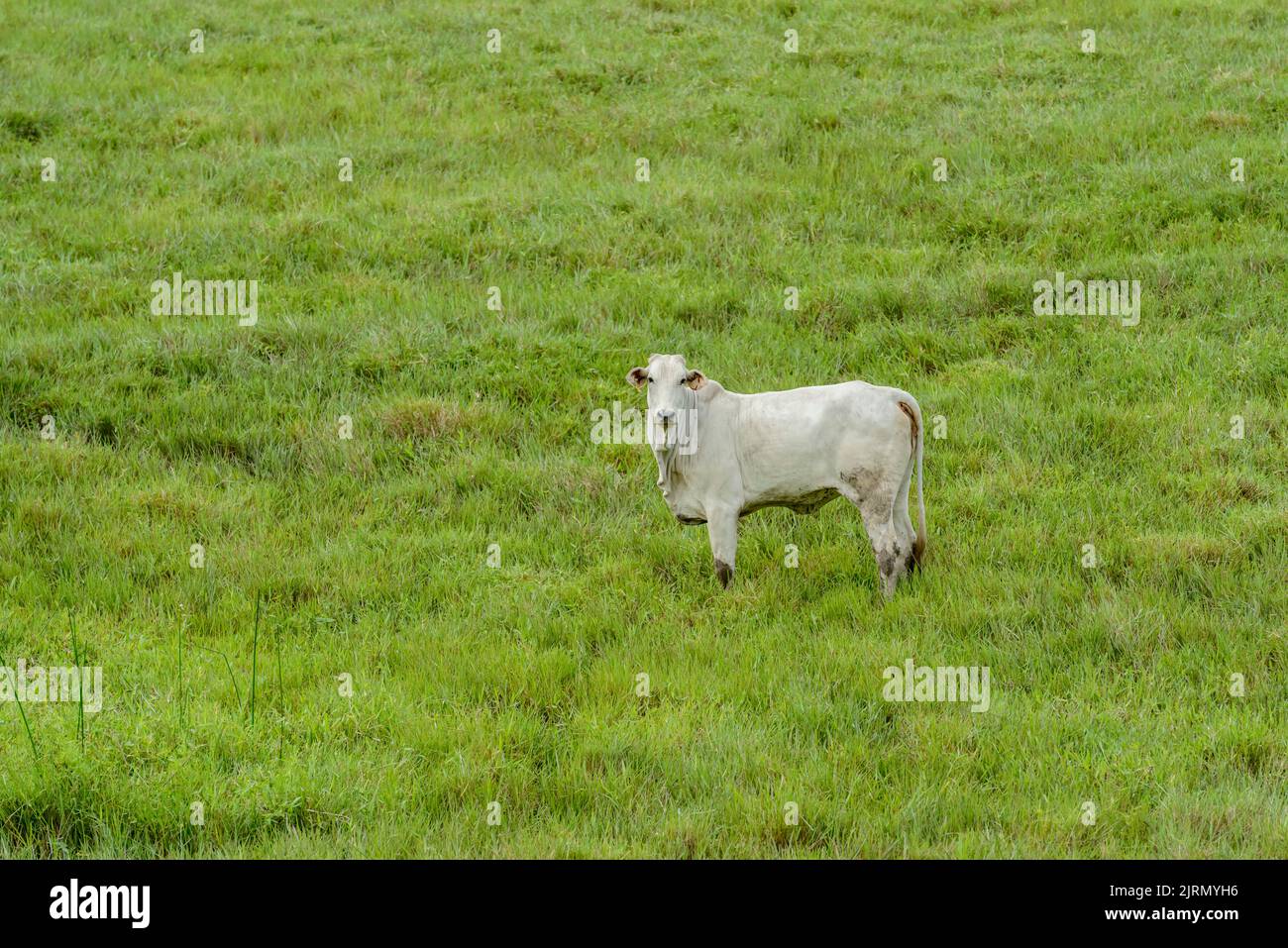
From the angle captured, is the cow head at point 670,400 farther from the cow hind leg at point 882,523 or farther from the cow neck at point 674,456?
the cow hind leg at point 882,523

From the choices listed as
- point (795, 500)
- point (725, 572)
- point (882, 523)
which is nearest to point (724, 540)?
point (725, 572)

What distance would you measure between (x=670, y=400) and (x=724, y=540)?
1116 millimetres

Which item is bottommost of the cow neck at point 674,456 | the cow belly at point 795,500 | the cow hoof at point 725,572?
the cow hoof at point 725,572

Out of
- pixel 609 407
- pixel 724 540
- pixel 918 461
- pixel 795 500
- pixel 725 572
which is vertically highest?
pixel 609 407

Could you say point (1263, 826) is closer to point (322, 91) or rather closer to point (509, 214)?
point (509, 214)

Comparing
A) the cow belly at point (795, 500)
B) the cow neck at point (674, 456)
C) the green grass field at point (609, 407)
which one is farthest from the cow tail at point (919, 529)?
the cow neck at point (674, 456)

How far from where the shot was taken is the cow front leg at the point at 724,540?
9336 mm

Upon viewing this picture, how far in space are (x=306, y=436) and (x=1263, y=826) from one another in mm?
8346

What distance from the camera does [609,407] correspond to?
1248 cm

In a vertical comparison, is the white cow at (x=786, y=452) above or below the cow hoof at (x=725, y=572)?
above

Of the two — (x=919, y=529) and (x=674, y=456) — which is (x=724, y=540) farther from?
(x=919, y=529)

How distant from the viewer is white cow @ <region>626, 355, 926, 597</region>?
29.8 feet

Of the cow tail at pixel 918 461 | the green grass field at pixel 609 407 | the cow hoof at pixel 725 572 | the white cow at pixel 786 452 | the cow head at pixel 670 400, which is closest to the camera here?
the green grass field at pixel 609 407

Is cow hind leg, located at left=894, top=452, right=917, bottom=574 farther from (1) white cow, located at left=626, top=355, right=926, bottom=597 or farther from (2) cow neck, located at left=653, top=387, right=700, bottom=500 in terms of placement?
(2) cow neck, located at left=653, top=387, right=700, bottom=500
